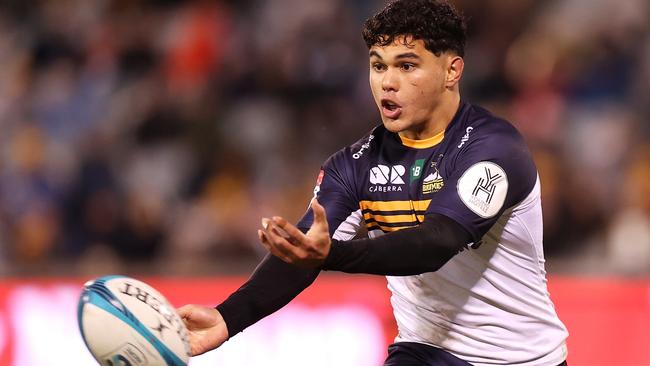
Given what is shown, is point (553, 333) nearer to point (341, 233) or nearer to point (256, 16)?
point (341, 233)

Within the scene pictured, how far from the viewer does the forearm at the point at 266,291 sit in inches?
166

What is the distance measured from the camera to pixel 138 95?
1015 cm

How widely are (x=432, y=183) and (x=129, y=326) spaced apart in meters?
1.15

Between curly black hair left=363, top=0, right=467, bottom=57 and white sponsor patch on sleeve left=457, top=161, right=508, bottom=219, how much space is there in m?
0.49

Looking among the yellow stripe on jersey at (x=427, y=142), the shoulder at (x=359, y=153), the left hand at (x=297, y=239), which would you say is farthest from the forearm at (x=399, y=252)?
the shoulder at (x=359, y=153)

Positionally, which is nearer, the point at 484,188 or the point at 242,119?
the point at 484,188

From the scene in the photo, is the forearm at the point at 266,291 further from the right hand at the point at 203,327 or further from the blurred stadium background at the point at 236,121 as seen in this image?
the blurred stadium background at the point at 236,121

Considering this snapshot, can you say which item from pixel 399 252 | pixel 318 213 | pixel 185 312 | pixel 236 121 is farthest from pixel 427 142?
pixel 236 121

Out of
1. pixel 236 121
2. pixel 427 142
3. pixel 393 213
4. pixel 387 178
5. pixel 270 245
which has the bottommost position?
pixel 270 245

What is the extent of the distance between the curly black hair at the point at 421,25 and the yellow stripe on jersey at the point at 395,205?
0.53 m

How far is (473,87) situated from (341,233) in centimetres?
508

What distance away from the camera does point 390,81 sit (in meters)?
4.11

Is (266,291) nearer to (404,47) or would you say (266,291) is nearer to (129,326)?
(129,326)

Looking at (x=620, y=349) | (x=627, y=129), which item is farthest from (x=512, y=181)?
(x=627, y=129)
